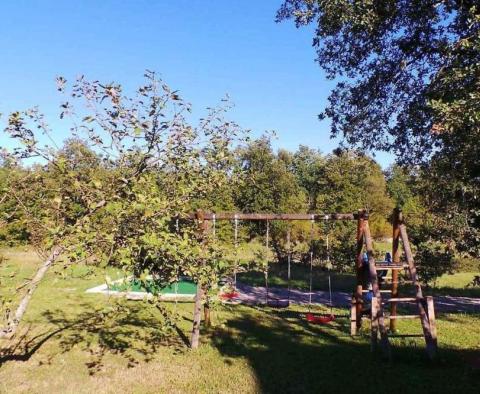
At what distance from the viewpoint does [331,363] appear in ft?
25.3

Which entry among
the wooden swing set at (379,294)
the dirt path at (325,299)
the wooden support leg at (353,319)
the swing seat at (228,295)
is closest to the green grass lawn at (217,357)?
the wooden support leg at (353,319)

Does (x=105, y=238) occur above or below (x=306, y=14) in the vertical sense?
below

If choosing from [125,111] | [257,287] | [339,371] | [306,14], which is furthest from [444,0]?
[257,287]

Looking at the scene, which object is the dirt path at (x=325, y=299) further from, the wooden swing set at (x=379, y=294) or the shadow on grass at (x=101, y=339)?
the shadow on grass at (x=101, y=339)

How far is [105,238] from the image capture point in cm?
490

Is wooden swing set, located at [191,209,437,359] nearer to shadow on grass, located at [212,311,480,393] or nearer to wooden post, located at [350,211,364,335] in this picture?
wooden post, located at [350,211,364,335]

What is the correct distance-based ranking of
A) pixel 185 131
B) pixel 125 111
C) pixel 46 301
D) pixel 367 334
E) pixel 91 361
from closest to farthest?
pixel 125 111
pixel 185 131
pixel 91 361
pixel 367 334
pixel 46 301

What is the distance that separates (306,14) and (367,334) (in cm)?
673

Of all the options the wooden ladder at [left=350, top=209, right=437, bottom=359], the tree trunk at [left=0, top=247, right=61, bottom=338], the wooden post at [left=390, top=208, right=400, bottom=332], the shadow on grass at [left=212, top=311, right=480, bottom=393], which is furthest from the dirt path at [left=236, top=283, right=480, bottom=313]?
the tree trunk at [left=0, top=247, right=61, bottom=338]

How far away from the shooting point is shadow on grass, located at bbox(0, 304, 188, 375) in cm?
817

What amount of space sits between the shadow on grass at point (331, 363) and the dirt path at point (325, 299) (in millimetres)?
3867

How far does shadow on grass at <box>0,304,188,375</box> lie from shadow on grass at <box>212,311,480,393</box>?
4.09 ft

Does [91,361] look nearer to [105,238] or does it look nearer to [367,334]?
[105,238]

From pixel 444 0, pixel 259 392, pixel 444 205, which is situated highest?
pixel 444 0
